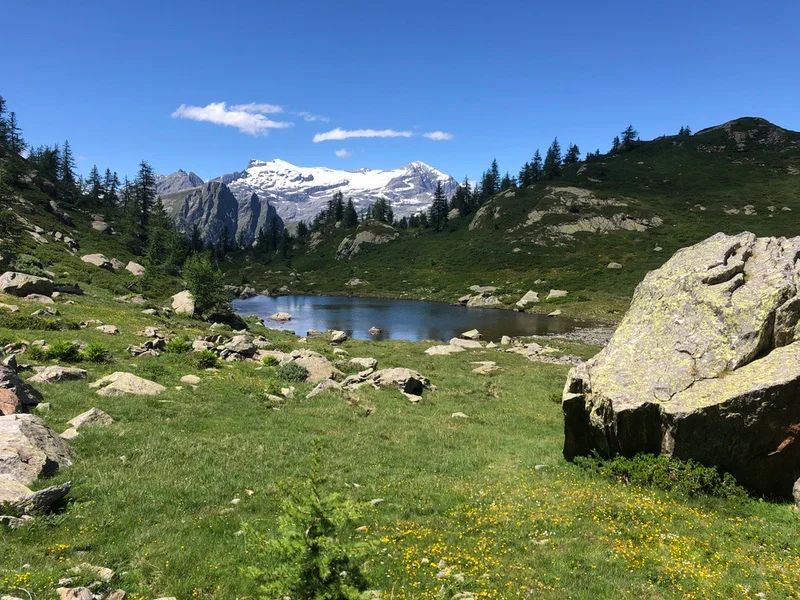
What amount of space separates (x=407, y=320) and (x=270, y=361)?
57.0 m

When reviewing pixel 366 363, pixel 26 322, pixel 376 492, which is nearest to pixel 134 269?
pixel 26 322

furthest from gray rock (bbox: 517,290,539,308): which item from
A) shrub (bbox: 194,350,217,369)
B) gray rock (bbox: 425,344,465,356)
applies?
shrub (bbox: 194,350,217,369)

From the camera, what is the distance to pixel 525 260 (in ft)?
455

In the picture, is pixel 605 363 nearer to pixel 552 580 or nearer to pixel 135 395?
pixel 552 580

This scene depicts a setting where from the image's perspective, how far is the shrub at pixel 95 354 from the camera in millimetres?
25430

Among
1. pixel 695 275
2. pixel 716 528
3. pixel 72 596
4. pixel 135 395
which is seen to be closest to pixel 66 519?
pixel 72 596

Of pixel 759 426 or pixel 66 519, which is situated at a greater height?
pixel 759 426

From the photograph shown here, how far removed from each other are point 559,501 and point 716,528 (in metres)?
4.13

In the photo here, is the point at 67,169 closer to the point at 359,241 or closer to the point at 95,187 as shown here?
the point at 95,187

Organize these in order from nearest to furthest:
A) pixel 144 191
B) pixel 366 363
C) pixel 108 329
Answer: pixel 108 329 → pixel 366 363 → pixel 144 191

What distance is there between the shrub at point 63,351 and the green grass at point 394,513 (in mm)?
3023

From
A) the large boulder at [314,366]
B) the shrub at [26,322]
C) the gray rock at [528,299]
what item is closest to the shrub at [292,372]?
the large boulder at [314,366]

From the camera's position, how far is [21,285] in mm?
42312

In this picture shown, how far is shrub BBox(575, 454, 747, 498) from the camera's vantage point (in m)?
13.3
